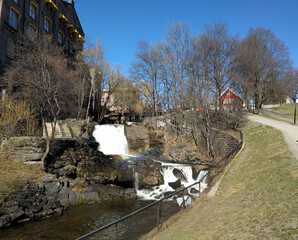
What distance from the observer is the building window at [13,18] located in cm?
2596

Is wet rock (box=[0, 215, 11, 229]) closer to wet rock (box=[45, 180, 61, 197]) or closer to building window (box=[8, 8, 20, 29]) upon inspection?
wet rock (box=[45, 180, 61, 197])

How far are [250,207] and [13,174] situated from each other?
45.4 ft

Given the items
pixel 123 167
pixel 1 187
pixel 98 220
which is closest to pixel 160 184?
pixel 123 167

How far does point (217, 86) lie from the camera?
28656 mm

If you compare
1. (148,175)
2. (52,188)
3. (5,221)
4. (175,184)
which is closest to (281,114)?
(175,184)

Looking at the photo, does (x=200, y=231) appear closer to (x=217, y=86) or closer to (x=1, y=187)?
(x=1, y=187)

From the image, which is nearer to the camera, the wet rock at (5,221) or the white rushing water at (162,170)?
the wet rock at (5,221)

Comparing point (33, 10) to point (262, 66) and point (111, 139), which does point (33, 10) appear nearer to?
point (111, 139)

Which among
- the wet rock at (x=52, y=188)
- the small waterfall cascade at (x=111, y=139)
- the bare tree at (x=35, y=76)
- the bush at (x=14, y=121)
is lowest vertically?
the wet rock at (x=52, y=188)

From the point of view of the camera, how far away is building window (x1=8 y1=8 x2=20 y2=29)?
26.0 meters

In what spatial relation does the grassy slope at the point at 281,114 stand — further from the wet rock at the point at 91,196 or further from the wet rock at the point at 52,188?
the wet rock at the point at 52,188

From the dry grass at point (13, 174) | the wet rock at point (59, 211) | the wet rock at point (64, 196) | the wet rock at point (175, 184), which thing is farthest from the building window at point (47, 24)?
the wet rock at point (175, 184)

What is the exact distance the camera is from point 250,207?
25.5 ft

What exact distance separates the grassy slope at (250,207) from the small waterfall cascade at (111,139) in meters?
12.7
